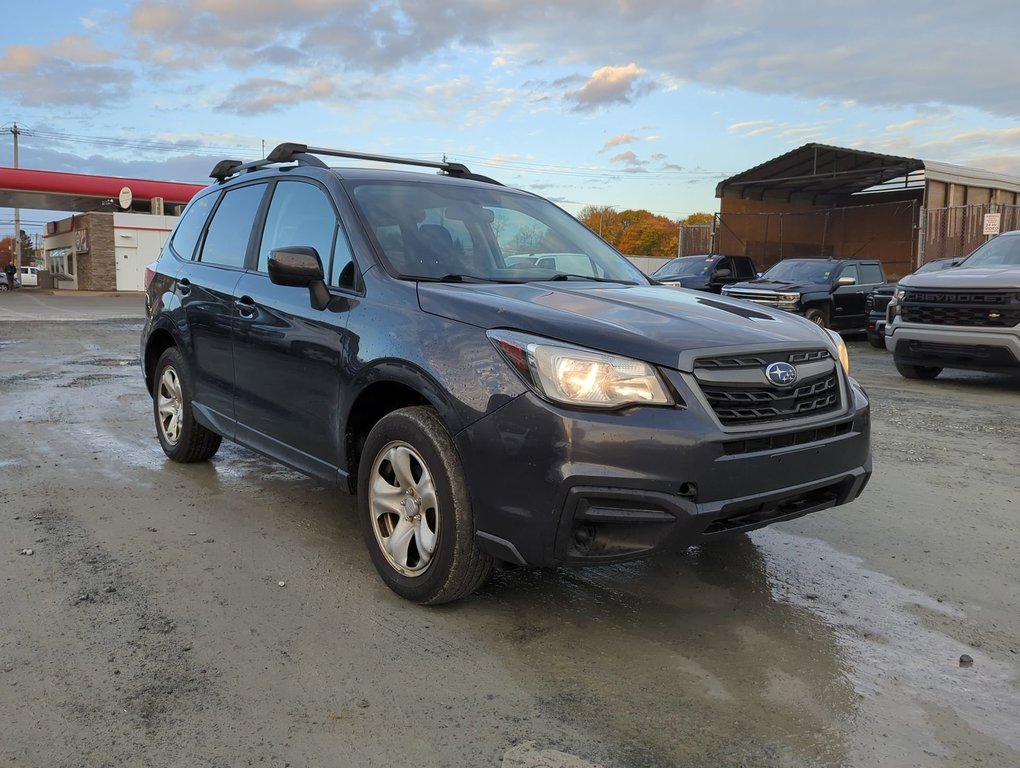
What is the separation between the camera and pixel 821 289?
1548 cm

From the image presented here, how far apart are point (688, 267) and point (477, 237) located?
15127mm

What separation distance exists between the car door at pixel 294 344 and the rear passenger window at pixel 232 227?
0.23 metres

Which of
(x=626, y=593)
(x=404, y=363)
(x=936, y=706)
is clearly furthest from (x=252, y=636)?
(x=936, y=706)

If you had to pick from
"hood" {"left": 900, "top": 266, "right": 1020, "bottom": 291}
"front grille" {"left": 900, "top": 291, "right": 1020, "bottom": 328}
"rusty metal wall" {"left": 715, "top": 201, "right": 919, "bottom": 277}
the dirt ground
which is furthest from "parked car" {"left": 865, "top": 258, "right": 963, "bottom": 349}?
"rusty metal wall" {"left": 715, "top": 201, "right": 919, "bottom": 277}

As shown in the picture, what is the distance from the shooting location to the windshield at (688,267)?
18125mm

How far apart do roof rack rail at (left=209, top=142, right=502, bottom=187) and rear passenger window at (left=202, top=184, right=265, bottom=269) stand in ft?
0.58

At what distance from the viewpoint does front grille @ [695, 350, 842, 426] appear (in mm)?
2850

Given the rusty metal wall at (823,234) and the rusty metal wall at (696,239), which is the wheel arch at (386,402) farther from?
the rusty metal wall at (696,239)

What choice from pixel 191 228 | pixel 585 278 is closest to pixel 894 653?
pixel 585 278

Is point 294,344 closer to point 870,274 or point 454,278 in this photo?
point 454,278

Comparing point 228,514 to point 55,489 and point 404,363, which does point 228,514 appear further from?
point 404,363

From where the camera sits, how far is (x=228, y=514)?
14.7ft

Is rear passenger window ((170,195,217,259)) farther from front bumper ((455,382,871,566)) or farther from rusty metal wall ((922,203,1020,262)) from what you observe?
rusty metal wall ((922,203,1020,262))

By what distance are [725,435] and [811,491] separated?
0.55m
